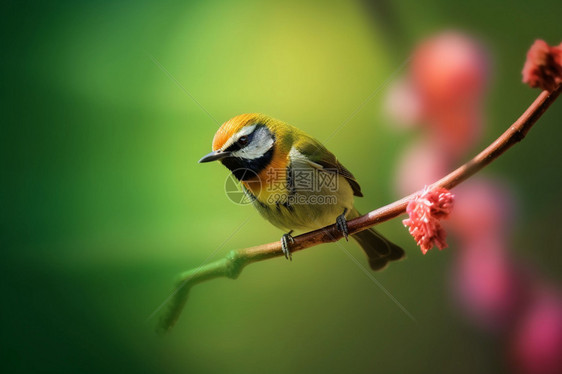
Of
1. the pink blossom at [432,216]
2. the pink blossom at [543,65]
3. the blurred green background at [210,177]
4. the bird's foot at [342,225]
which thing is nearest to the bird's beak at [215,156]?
the blurred green background at [210,177]

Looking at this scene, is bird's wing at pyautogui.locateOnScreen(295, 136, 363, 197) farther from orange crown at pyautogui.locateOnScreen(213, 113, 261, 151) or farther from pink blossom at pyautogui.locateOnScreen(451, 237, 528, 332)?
pink blossom at pyautogui.locateOnScreen(451, 237, 528, 332)

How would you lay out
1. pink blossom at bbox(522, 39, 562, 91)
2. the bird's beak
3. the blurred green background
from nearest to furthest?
1. pink blossom at bbox(522, 39, 562, 91)
2. the bird's beak
3. the blurred green background

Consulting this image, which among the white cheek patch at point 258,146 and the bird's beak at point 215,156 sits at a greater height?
the white cheek patch at point 258,146

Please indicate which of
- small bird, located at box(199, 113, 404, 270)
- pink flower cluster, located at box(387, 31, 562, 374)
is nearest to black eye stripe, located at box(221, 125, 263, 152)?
small bird, located at box(199, 113, 404, 270)

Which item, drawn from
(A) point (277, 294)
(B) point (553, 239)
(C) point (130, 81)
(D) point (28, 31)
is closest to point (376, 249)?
(A) point (277, 294)

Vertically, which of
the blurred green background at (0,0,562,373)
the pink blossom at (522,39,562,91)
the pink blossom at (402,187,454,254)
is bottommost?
the blurred green background at (0,0,562,373)

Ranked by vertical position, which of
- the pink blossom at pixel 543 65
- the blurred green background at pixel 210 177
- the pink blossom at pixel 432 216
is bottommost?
the blurred green background at pixel 210 177

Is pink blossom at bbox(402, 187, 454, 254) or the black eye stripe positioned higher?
pink blossom at bbox(402, 187, 454, 254)

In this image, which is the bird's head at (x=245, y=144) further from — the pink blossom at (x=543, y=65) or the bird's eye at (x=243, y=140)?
the pink blossom at (x=543, y=65)
